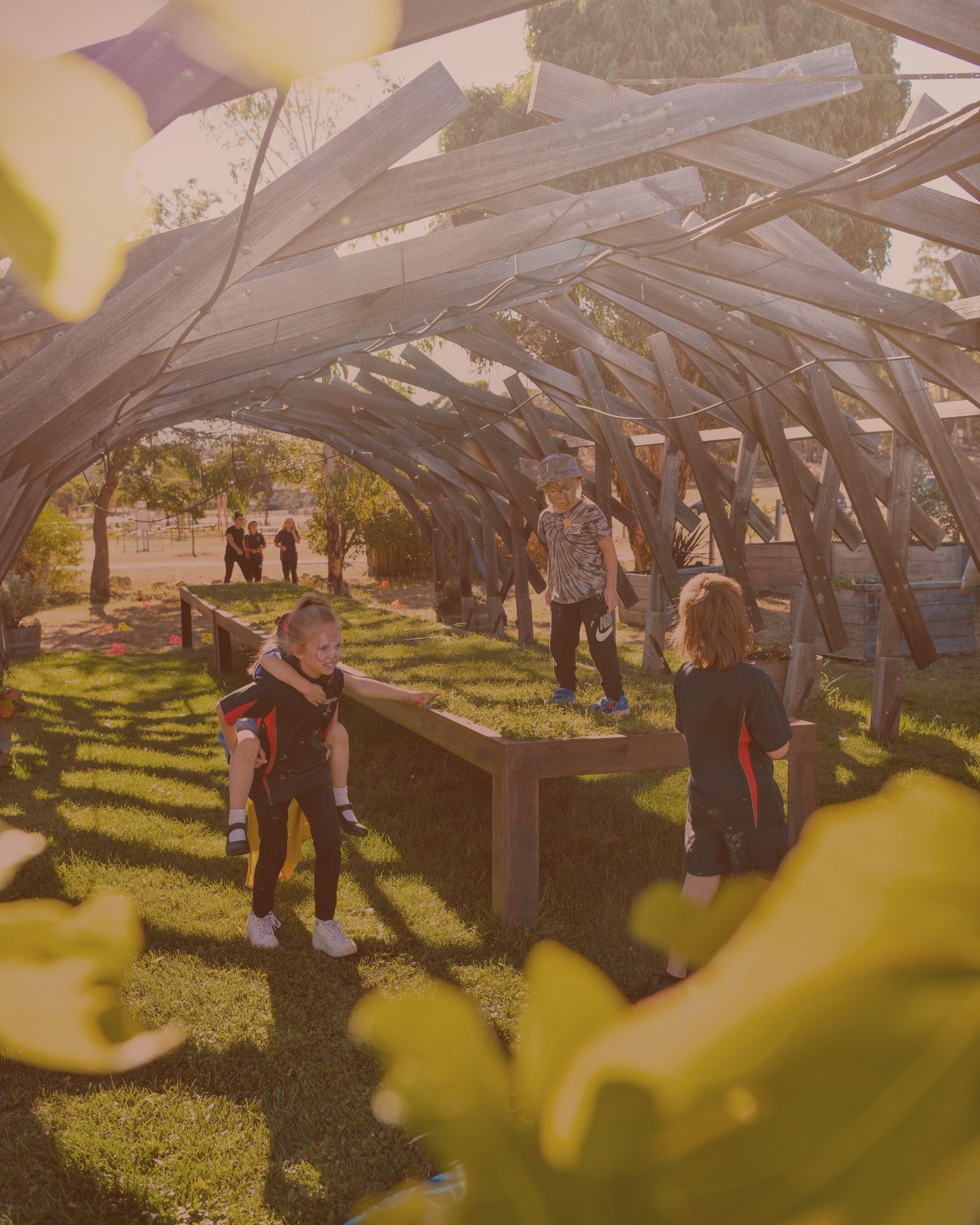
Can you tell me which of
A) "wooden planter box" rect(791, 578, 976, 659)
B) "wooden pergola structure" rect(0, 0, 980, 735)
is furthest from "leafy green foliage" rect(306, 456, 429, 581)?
"wooden planter box" rect(791, 578, 976, 659)

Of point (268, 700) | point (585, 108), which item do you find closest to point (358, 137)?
point (585, 108)

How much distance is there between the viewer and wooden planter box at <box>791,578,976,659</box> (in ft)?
29.7

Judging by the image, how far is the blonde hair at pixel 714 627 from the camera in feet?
9.73

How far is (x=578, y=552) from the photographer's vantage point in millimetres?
4785

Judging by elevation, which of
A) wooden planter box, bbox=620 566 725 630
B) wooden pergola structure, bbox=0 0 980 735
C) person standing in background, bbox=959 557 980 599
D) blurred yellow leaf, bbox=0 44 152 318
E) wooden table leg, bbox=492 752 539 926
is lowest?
wooden table leg, bbox=492 752 539 926

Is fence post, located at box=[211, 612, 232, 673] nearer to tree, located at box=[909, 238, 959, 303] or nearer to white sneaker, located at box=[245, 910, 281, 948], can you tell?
white sneaker, located at box=[245, 910, 281, 948]

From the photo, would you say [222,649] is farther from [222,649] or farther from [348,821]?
[348,821]

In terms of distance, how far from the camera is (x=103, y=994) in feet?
1.04

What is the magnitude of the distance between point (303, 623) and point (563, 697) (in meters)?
1.72

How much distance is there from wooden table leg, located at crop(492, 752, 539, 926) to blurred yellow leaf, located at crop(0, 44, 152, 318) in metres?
3.33

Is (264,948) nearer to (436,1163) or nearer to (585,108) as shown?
(585,108)

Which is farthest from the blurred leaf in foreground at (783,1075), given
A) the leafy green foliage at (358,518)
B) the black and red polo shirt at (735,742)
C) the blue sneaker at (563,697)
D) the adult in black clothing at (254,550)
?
the leafy green foliage at (358,518)

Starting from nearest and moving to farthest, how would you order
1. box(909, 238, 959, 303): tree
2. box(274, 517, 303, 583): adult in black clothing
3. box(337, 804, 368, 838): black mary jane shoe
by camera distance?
box(337, 804, 368, 838): black mary jane shoe
box(274, 517, 303, 583): adult in black clothing
box(909, 238, 959, 303): tree

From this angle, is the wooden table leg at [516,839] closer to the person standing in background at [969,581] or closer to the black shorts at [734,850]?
the black shorts at [734,850]
